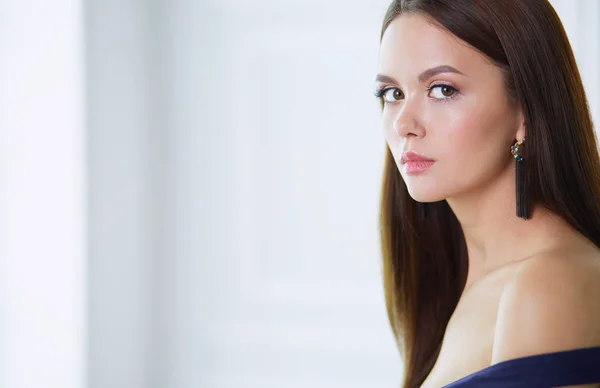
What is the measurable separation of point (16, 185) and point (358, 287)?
164 cm

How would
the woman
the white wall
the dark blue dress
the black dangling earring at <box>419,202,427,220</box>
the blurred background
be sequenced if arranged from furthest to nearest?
1. the blurred background
2. the white wall
3. the black dangling earring at <box>419,202,427,220</box>
4. the woman
5. the dark blue dress

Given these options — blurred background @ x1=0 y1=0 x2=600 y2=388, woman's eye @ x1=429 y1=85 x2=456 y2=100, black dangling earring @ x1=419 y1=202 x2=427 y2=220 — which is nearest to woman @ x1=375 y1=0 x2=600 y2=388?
woman's eye @ x1=429 y1=85 x2=456 y2=100

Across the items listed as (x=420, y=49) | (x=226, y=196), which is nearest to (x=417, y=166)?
(x=420, y=49)

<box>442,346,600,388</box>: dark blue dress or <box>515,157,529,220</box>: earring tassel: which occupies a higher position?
<box>515,157,529,220</box>: earring tassel

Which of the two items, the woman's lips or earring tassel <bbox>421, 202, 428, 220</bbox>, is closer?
the woman's lips

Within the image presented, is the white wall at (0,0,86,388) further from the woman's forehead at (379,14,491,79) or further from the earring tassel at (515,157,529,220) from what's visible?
the earring tassel at (515,157,529,220)

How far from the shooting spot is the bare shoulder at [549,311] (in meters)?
1.37

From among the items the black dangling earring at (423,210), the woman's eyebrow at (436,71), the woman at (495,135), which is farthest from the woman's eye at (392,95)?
the black dangling earring at (423,210)

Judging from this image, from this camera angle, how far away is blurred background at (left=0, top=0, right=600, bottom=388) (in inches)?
119

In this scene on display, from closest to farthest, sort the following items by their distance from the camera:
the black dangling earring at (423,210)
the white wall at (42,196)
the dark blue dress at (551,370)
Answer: the dark blue dress at (551,370), the black dangling earring at (423,210), the white wall at (42,196)

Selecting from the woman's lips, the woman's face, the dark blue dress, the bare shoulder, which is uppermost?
the woman's face

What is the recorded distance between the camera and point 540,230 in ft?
5.35

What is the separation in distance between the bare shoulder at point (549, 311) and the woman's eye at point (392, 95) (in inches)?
20.8

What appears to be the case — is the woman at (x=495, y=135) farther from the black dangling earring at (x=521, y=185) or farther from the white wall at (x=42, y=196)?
the white wall at (x=42, y=196)
